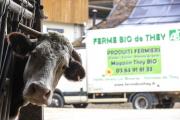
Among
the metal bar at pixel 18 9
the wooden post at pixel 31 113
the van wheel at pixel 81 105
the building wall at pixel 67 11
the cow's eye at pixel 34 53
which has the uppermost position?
the building wall at pixel 67 11

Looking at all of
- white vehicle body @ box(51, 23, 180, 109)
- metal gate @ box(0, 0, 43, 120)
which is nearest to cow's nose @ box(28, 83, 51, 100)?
metal gate @ box(0, 0, 43, 120)

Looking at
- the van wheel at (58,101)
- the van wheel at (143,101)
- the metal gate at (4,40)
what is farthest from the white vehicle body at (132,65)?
the metal gate at (4,40)

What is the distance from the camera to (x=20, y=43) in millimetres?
5008

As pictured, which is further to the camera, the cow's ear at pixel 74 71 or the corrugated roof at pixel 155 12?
the corrugated roof at pixel 155 12

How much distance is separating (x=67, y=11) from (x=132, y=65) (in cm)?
1336

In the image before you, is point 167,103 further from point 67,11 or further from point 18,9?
point 18,9

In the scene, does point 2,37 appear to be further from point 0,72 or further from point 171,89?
point 171,89

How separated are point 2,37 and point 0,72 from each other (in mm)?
331

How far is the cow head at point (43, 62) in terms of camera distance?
180 inches

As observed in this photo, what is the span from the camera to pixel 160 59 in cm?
2309

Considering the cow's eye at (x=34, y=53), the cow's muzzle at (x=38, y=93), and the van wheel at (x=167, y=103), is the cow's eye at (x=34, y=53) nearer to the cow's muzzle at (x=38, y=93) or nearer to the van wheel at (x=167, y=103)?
the cow's muzzle at (x=38, y=93)

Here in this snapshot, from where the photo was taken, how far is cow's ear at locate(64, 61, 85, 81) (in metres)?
5.39

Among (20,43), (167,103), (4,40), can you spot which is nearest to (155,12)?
(167,103)

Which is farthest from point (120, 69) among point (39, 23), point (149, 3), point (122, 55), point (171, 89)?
point (39, 23)
